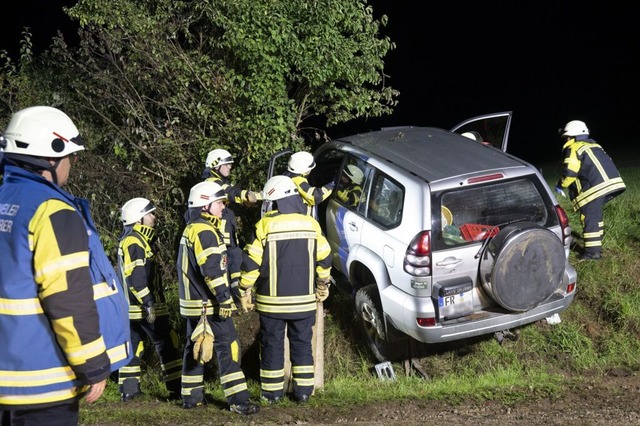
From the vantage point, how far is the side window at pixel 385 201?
6949mm

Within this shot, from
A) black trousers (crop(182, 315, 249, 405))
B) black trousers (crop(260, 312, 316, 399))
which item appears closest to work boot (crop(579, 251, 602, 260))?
black trousers (crop(260, 312, 316, 399))

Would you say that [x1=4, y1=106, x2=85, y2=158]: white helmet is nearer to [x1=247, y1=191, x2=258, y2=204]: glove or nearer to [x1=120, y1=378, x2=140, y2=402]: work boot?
[x1=120, y1=378, x2=140, y2=402]: work boot

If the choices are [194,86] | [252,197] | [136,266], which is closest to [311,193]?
[252,197]

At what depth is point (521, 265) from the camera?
6477mm

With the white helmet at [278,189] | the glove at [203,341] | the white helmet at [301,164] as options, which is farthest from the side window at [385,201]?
the glove at [203,341]

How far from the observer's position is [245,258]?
22.4 feet

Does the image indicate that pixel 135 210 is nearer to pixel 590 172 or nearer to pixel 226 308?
pixel 226 308

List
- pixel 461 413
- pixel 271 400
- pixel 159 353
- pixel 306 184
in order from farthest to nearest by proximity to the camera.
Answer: pixel 306 184, pixel 159 353, pixel 271 400, pixel 461 413

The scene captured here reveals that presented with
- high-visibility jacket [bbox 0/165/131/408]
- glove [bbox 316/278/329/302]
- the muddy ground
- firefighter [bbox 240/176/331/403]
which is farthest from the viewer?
glove [bbox 316/278/329/302]

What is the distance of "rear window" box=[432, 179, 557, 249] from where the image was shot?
6.66 m

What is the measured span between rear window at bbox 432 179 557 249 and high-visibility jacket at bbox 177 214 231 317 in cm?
180

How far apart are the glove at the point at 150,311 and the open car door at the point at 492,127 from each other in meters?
3.75

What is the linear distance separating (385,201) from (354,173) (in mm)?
746

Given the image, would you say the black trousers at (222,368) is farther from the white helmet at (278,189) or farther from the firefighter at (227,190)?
the firefighter at (227,190)
